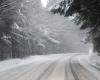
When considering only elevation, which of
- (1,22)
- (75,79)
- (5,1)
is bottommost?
(75,79)

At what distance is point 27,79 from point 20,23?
70.9 ft

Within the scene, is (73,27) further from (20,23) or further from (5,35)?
(5,35)

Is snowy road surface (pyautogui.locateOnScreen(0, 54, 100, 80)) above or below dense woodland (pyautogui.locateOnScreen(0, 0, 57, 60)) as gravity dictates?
below

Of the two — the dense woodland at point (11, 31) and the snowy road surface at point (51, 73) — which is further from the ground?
the dense woodland at point (11, 31)

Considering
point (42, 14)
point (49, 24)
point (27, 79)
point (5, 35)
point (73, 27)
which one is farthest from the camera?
point (73, 27)

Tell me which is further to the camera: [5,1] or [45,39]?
[45,39]

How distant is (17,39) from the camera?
30.3 metres

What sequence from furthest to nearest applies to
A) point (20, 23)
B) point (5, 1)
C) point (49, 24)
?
point (49, 24) → point (20, 23) → point (5, 1)

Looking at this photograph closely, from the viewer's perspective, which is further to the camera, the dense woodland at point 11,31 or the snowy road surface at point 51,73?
the dense woodland at point 11,31

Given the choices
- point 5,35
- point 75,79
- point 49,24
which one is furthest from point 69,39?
point 75,79

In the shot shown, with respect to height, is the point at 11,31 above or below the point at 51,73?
above

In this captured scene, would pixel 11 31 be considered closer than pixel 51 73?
No

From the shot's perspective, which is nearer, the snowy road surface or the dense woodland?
the snowy road surface

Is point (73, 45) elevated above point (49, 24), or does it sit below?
below
